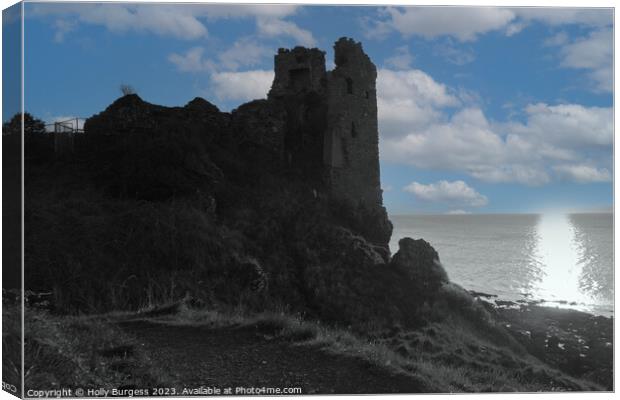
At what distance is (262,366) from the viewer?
8.20 m

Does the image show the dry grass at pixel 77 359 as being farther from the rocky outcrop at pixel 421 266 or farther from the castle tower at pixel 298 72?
the castle tower at pixel 298 72

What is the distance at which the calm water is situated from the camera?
9250 millimetres

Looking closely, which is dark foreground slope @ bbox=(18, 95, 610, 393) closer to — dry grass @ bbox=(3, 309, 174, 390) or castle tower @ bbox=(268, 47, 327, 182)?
dry grass @ bbox=(3, 309, 174, 390)

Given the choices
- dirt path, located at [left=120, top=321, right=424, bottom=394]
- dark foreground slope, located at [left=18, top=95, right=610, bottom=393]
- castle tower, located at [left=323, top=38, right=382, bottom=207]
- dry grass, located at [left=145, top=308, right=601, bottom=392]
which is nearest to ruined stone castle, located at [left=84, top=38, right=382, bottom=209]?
castle tower, located at [left=323, top=38, right=382, bottom=207]

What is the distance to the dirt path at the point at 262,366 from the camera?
7988 millimetres

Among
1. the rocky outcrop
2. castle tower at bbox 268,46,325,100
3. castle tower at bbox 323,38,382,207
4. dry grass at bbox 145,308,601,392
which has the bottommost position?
dry grass at bbox 145,308,601,392

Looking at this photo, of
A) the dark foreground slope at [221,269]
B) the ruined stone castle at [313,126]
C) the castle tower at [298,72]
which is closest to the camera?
the dark foreground slope at [221,269]

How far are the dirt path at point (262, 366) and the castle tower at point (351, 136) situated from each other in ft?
32.6

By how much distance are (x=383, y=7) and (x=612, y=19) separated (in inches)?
141

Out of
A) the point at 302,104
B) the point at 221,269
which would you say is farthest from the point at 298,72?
the point at 221,269

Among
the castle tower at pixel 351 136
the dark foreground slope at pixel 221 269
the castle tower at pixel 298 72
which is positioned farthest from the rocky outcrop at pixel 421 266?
the castle tower at pixel 298 72

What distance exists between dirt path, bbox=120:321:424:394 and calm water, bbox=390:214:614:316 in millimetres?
3559

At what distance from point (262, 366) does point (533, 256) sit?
6057 mm

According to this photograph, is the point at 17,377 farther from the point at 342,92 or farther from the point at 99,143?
the point at 342,92
